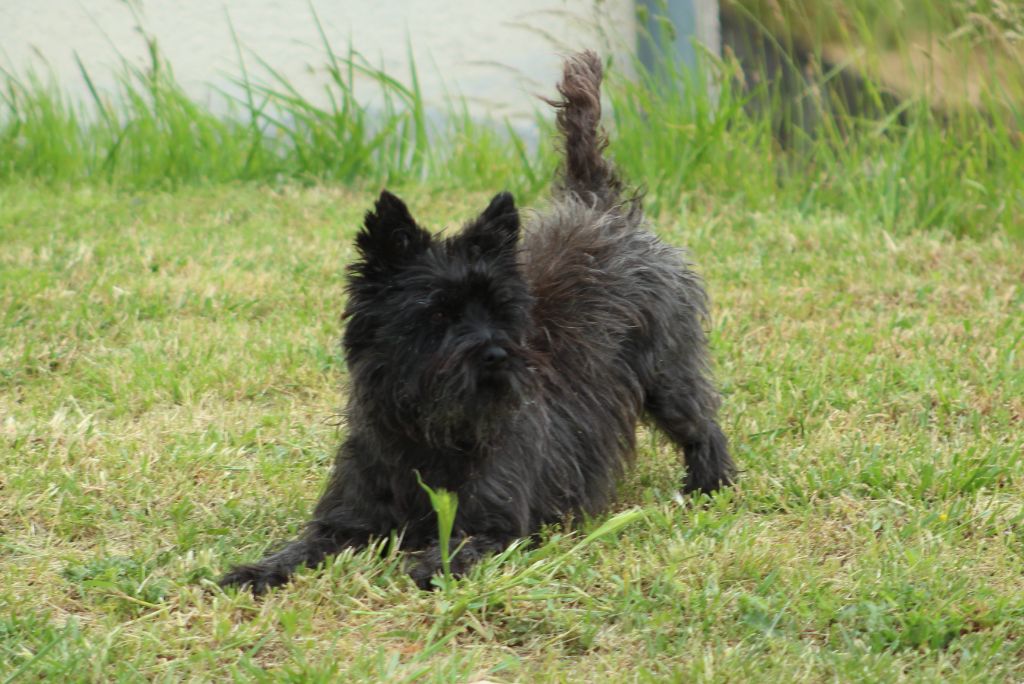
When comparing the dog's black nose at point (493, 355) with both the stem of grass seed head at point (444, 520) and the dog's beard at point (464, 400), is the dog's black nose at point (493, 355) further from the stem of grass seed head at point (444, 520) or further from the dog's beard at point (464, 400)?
the stem of grass seed head at point (444, 520)

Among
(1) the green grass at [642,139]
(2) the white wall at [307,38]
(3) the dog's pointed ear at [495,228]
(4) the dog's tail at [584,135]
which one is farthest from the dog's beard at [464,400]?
(2) the white wall at [307,38]

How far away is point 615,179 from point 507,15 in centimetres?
589

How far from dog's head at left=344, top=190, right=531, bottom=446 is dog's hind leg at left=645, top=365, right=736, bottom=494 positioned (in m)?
1.13

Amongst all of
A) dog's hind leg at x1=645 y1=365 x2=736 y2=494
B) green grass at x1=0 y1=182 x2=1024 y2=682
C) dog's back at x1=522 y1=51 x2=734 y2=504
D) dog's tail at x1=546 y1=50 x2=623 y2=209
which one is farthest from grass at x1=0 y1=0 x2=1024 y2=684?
dog's tail at x1=546 y1=50 x2=623 y2=209

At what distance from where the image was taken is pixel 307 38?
10.5 metres

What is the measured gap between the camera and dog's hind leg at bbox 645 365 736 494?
475 centimetres

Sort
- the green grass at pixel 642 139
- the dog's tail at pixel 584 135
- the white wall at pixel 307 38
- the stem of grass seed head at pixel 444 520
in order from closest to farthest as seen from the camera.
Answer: the stem of grass seed head at pixel 444 520, the dog's tail at pixel 584 135, the green grass at pixel 642 139, the white wall at pixel 307 38

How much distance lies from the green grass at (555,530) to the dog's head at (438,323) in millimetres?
459

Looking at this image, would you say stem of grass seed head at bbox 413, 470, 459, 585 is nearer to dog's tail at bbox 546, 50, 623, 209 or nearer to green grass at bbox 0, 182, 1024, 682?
green grass at bbox 0, 182, 1024, 682

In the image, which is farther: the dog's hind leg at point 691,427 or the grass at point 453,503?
the dog's hind leg at point 691,427

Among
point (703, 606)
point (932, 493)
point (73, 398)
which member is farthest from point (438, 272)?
point (73, 398)

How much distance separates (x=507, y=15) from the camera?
10641mm

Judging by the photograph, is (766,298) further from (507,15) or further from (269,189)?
(507,15)

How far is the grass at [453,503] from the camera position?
3.40 metres
